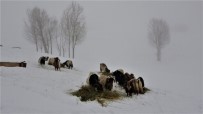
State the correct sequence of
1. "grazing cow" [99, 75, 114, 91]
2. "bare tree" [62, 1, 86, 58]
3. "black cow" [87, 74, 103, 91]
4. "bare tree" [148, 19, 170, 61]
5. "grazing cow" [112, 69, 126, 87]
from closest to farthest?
"black cow" [87, 74, 103, 91]
"grazing cow" [99, 75, 114, 91]
"grazing cow" [112, 69, 126, 87]
"bare tree" [62, 1, 86, 58]
"bare tree" [148, 19, 170, 61]

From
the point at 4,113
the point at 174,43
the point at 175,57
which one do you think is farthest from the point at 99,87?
the point at 174,43

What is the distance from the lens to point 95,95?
34.7 ft

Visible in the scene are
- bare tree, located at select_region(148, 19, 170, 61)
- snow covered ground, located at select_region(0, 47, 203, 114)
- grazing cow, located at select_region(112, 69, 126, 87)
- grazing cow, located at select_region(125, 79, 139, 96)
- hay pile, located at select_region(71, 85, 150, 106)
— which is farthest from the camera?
bare tree, located at select_region(148, 19, 170, 61)

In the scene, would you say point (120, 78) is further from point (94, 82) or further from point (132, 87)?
point (94, 82)

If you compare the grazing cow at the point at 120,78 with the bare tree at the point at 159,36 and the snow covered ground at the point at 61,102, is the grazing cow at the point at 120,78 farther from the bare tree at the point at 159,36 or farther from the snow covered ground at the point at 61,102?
the bare tree at the point at 159,36

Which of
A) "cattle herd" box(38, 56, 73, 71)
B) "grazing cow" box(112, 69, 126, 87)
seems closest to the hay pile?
"grazing cow" box(112, 69, 126, 87)

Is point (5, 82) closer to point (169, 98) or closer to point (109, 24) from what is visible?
point (169, 98)

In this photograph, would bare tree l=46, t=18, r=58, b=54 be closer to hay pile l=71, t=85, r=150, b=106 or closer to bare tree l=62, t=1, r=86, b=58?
bare tree l=62, t=1, r=86, b=58

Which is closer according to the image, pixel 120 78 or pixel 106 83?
pixel 106 83

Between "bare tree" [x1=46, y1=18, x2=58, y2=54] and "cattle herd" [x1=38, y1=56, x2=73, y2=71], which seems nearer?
"cattle herd" [x1=38, y1=56, x2=73, y2=71]

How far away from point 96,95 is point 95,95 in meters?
0.05

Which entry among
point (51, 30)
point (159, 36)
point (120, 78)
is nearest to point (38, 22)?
point (51, 30)

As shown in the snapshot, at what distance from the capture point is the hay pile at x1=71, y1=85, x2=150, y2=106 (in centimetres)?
1016

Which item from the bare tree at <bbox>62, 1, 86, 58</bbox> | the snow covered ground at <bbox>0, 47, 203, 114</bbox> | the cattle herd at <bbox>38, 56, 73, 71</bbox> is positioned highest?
the bare tree at <bbox>62, 1, 86, 58</bbox>
